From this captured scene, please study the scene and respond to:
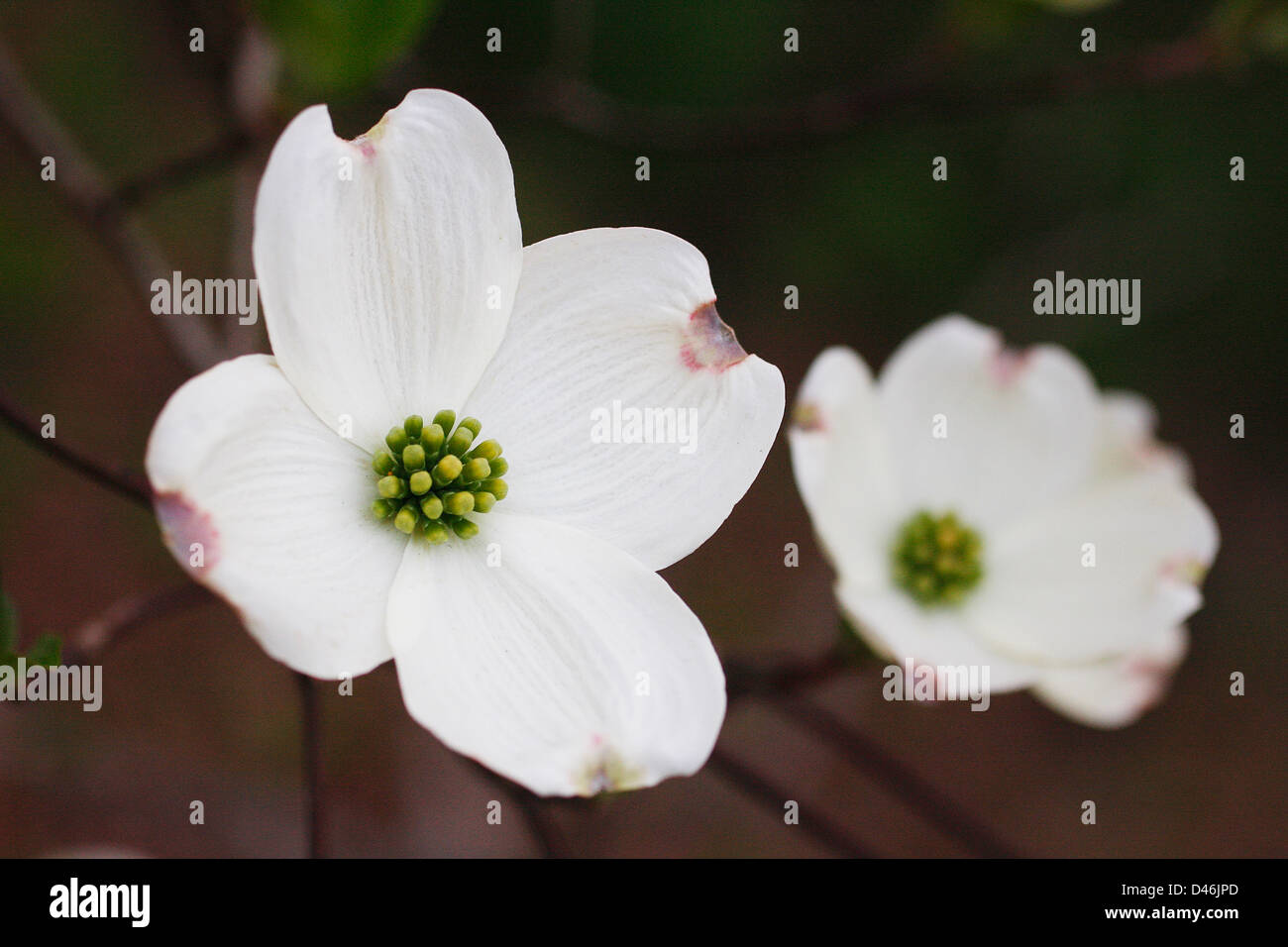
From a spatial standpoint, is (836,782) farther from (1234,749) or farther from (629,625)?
(629,625)

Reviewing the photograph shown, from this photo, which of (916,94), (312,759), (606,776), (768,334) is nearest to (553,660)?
(606,776)

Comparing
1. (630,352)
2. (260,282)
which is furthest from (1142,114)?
(260,282)

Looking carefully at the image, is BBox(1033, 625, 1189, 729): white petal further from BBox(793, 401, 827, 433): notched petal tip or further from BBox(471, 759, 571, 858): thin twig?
BBox(471, 759, 571, 858): thin twig

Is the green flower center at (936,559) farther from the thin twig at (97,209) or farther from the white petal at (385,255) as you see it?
the thin twig at (97,209)

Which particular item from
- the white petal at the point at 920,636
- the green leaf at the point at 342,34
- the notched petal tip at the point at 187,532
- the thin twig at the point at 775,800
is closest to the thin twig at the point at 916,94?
the green leaf at the point at 342,34

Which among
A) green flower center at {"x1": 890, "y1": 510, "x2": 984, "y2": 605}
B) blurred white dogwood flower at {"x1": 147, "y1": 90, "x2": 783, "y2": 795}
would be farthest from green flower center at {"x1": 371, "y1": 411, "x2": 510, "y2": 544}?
green flower center at {"x1": 890, "y1": 510, "x2": 984, "y2": 605}

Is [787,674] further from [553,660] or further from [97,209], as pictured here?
[97,209]
